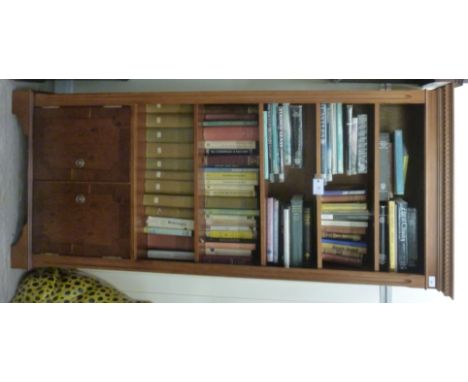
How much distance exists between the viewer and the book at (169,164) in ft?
6.25

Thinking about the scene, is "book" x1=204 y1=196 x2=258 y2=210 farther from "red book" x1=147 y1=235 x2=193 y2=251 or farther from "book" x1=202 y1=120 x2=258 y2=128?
"book" x1=202 y1=120 x2=258 y2=128

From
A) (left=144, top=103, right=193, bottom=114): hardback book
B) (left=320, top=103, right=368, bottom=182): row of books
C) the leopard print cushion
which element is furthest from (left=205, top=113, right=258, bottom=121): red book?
the leopard print cushion

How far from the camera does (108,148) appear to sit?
1.90 metres

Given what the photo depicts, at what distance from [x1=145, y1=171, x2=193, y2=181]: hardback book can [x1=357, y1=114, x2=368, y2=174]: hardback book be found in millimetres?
811

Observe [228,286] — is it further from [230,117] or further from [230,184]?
[230,117]

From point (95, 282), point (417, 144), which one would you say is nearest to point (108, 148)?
A: point (95, 282)

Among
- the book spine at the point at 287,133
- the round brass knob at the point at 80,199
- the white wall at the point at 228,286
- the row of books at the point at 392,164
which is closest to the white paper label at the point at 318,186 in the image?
the book spine at the point at 287,133

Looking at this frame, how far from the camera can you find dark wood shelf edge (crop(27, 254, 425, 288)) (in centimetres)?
171

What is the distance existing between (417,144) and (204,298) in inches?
53.7

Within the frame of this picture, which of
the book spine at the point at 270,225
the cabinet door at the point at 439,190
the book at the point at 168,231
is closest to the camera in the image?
the cabinet door at the point at 439,190

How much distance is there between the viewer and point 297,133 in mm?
1807

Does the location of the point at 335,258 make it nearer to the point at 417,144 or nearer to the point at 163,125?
the point at 417,144

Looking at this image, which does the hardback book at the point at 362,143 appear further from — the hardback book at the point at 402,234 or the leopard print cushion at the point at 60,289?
the leopard print cushion at the point at 60,289

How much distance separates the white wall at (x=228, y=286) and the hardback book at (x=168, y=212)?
17.2 inches
